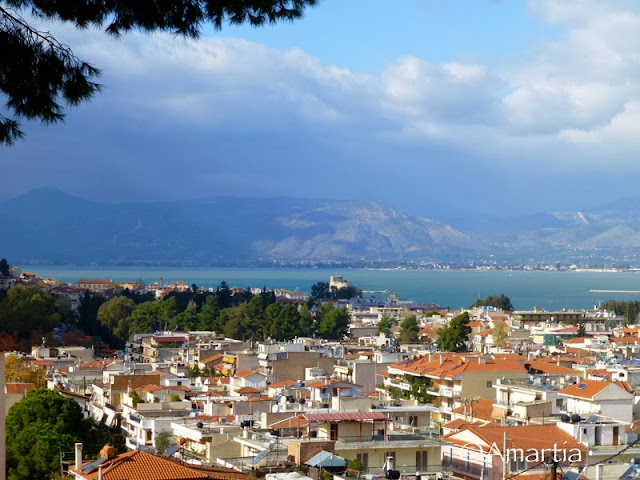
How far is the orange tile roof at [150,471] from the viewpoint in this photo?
529 inches

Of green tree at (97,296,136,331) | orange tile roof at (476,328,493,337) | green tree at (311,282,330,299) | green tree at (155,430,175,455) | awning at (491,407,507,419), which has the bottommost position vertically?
green tree at (155,430,175,455)

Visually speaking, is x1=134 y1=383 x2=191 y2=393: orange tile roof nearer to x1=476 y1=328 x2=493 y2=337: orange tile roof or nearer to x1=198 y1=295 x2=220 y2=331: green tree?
x1=476 y1=328 x2=493 y2=337: orange tile roof

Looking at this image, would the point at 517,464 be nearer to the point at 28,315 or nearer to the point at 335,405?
the point at 335,405

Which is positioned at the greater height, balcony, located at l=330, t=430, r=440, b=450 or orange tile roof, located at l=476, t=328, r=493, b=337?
orange tile roof, located at l=476, t=328, r=493, b=337

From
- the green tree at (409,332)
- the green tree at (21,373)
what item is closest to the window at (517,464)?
the green tree at (21,373)

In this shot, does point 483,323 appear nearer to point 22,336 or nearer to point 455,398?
point 22,336

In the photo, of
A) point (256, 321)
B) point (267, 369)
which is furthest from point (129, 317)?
point (267, 369)

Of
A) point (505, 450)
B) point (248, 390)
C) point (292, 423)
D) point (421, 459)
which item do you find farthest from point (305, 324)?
point (505, 450)

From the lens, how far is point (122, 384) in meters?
29.7

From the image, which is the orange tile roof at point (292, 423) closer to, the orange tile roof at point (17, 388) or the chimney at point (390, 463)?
the chimney at point (390, 463)

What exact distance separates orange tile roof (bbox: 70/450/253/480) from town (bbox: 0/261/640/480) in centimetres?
3

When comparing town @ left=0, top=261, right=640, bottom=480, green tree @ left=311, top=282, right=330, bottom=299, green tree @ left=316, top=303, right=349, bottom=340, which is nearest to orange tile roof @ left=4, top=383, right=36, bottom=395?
town @ left=0, top=261, right=640, bottom=480

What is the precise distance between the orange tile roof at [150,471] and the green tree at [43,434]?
4822 millimetres

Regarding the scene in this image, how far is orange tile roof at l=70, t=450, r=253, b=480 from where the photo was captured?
13438mm
